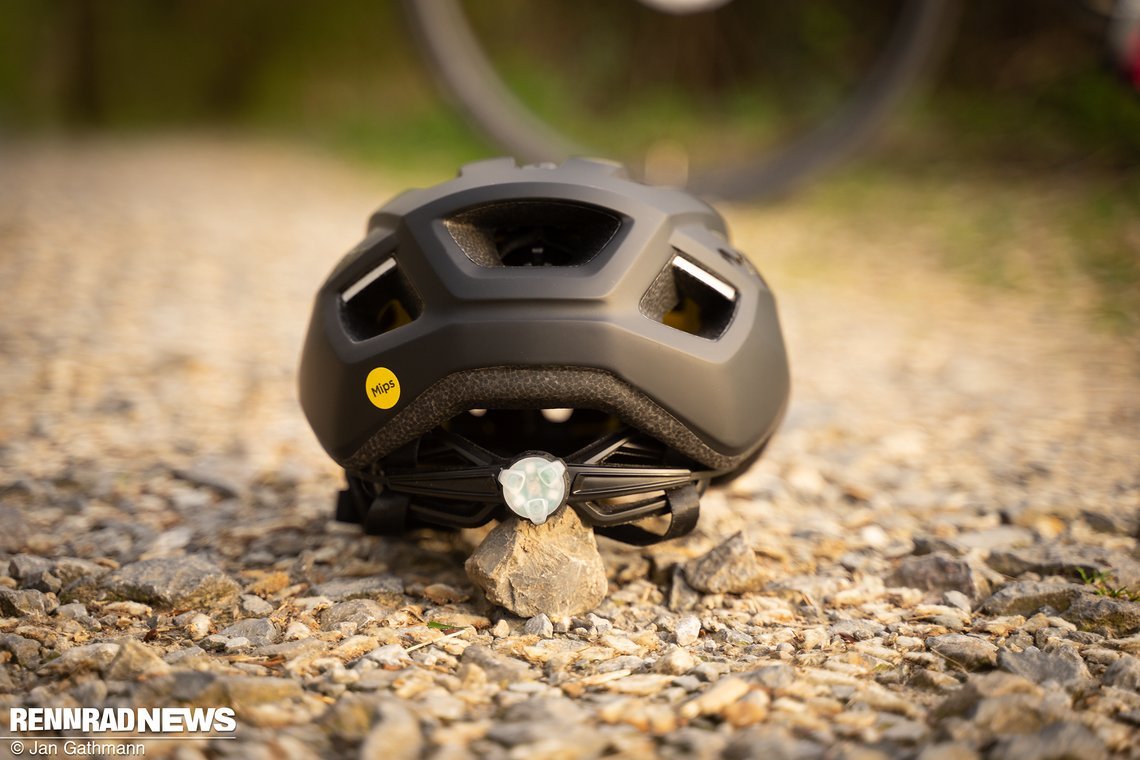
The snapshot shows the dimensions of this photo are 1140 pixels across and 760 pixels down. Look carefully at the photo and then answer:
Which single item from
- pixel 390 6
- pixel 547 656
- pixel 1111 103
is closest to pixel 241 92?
pixel 390 6

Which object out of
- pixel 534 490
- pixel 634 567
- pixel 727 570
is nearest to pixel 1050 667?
pixel 727 570

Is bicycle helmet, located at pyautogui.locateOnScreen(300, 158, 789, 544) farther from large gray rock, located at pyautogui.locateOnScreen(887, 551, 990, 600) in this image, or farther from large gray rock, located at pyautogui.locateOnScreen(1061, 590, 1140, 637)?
large gray rock, located at pyautogui.locateOnScreen(1061, 590, 1140, 637)

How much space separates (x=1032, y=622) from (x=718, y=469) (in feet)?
1.95

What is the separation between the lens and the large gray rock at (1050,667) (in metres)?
1.52

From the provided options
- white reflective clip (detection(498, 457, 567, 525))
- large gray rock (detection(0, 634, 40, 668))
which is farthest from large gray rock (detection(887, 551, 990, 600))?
large gray rock (detection(0, 634, 40, 668))

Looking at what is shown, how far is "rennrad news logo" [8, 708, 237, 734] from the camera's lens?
1390 mm

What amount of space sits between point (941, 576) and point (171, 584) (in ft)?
4.70

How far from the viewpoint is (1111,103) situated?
503 cm

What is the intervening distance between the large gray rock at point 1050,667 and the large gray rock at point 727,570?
455 mm

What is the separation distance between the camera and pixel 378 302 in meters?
1.89

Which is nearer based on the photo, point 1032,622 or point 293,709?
point 293,709

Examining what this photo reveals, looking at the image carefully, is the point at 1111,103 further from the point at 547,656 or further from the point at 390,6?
the point at 390,6

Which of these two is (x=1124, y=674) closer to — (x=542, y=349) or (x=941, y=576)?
(x=941, y=576)

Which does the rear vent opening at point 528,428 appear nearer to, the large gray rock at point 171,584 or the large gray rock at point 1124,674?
the large gray rock at point 171,584
